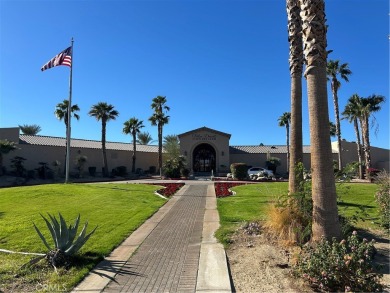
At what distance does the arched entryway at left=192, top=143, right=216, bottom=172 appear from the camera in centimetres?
5131

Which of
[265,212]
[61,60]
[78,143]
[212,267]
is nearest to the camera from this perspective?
[212,267]

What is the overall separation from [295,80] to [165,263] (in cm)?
638

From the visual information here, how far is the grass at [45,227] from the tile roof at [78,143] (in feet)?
91.4

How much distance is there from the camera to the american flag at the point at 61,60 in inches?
954

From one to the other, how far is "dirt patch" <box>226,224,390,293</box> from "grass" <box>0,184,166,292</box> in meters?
2.71

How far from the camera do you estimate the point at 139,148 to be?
2235 inches

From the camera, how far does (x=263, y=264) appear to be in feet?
21.1

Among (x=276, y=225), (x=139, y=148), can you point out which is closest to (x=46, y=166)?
(x=139, y=148)

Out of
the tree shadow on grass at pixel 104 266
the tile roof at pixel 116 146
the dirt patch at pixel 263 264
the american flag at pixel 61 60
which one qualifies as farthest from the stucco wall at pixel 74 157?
the dirt patch at pixel 263 264

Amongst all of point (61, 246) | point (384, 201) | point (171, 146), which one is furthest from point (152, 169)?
point (61, 246)

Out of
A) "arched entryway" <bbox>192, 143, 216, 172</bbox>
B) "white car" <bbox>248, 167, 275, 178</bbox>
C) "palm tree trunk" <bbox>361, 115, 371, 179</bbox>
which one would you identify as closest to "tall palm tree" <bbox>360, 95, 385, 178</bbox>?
"palm tree trunk" <bbox>361, 115, 371, 179</bbox>

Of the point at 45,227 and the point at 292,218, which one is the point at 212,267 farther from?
the point at 45,227

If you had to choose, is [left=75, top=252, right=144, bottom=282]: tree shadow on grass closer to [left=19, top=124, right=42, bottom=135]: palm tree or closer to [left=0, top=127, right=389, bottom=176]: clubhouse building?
[left=0, top=127, right=389, bottom=176]: clubhouse building

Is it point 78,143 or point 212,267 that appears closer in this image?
point 212,267
